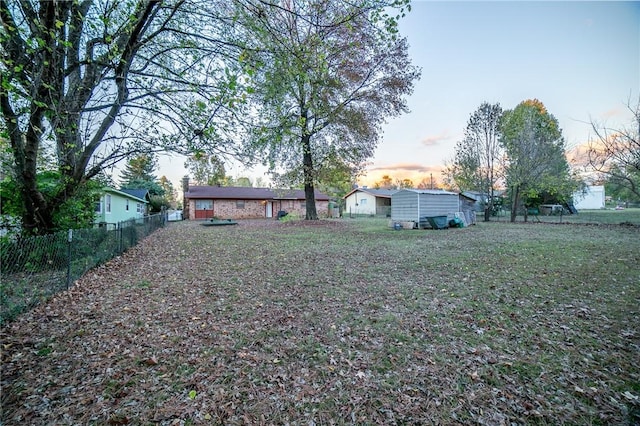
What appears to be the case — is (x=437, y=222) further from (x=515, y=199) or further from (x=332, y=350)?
(x=332, y=350)

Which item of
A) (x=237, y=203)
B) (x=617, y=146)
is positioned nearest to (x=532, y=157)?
(x=617, y=146)

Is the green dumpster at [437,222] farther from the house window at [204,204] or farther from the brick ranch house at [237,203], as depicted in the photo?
the house window at [204,204]

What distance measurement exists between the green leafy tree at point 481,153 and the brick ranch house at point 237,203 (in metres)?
16.0

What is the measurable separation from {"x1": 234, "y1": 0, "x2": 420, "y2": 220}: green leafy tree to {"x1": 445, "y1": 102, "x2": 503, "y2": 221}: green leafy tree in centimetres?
812

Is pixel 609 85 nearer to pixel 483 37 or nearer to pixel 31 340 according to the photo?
pixel 483 37

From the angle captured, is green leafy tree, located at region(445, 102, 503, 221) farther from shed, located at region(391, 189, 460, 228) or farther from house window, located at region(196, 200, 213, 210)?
house window, located at region(196, 200, 213, 210)

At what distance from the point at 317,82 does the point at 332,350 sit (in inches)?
195

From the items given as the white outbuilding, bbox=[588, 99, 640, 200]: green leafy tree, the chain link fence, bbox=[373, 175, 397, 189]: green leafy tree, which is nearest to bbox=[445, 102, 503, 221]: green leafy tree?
bbox=[588, 99, 640, 200]: green leafy tree

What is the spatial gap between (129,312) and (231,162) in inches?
138

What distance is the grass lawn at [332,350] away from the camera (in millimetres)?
2432

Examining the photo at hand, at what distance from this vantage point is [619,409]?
2400mm

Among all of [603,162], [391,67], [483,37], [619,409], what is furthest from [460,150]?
[619,409]

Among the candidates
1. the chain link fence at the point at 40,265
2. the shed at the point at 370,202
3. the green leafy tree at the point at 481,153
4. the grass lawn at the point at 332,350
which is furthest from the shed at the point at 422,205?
the shed at the point at 370,202

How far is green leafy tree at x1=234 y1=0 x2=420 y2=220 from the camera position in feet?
16.8
